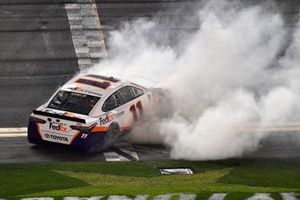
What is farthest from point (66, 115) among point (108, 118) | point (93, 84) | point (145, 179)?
point (145, 179)

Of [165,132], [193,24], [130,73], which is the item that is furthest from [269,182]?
[193,24]

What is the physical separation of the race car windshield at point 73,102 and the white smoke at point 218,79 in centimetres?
170

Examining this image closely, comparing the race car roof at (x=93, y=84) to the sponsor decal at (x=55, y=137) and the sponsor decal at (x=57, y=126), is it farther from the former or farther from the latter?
the sponsor decal at (x=55, y=137)

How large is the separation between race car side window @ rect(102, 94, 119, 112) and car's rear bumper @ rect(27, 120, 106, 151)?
0.75 meters

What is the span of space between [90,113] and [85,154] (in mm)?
1085

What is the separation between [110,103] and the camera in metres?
20.7

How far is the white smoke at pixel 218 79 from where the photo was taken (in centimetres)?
2070

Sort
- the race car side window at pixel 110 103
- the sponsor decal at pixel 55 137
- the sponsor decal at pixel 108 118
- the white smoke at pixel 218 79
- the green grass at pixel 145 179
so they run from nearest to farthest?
the green grass at pixel 145 179, the sponsor decal at pixel 55 137, the sponsor decal at pixel 108 118, the race car side window at pixel 110 103, the white smoke at pixel 218 79

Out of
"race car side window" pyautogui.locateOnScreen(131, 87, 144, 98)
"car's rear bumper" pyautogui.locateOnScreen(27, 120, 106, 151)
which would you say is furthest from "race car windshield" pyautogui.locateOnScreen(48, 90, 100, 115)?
"race car side window" pyautogui.locateOnScreen(131, 87, 144, 98)

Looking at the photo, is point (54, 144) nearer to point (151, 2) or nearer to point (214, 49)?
point (214, 49)

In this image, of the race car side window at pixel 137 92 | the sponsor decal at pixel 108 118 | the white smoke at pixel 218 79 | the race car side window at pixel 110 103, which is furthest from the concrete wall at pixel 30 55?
the race car side window at pixel 137 92

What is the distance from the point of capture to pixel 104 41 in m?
28.8

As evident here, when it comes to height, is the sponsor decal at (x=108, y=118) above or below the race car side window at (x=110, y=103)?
below

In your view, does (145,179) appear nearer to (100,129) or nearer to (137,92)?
(100,129)
